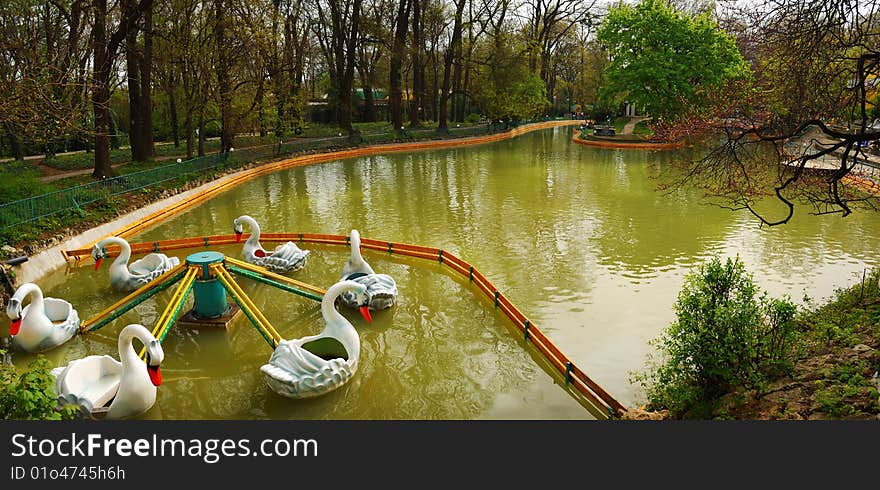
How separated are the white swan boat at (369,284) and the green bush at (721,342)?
5491 mm

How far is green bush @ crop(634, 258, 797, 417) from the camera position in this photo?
693cm

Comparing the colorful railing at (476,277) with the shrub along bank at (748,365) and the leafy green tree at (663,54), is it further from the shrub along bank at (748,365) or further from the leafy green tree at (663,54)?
the leafy green tree at (663,54)

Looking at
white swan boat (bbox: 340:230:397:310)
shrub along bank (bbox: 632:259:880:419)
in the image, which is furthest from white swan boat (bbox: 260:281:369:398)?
shrub along bank (bbox: 632:259:880:419)

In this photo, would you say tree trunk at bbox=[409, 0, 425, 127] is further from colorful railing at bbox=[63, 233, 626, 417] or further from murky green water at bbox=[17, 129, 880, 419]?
colorful railing at bbox=[63, 233, 626, 417]

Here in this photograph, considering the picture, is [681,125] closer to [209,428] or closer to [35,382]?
[209,428]

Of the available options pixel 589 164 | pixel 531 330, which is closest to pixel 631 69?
pixel 589 164

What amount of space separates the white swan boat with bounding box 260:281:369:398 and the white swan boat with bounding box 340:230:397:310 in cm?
220

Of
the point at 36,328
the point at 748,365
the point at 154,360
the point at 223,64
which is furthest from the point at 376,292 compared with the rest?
the point at 223,64

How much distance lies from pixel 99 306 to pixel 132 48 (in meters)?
15.8

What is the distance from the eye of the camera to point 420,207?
70.6 feet

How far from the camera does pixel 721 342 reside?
6.96 meters

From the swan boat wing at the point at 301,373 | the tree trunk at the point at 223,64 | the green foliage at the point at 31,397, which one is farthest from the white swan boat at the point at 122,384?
the tree trunk at the point at 223,64

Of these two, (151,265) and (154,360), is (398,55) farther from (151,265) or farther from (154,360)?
(154,360)

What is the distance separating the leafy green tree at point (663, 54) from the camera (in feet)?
122
